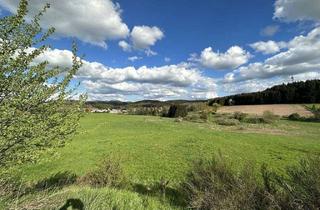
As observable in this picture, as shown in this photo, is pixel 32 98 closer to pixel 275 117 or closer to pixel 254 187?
pixel 254 187

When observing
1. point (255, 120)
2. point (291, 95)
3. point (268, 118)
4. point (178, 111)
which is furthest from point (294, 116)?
point (291, 95)

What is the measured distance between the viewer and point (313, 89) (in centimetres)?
7838

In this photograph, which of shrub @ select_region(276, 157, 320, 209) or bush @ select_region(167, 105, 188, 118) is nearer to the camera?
shrub @ select_region(276, 157, 320, 209)

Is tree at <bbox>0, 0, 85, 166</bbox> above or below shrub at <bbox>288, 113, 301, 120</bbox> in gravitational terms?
above

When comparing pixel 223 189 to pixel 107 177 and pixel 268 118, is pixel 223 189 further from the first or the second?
pixel 268 118

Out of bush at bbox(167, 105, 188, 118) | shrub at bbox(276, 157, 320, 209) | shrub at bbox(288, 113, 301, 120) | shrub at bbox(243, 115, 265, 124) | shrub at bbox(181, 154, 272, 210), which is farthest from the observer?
bush at bbox(167, 105, 188, 118)

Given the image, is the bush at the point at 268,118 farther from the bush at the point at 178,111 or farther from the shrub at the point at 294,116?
the bush at the point at 178,111

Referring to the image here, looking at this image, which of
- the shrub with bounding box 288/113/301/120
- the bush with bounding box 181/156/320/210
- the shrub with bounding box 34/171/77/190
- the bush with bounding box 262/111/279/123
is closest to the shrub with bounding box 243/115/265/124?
the bush with bounding box 262/111/279/123

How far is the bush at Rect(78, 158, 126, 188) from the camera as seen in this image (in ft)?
33.6

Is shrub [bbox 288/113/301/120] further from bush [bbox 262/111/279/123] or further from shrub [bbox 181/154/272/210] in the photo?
shrub [bbox 181/154/272/210]

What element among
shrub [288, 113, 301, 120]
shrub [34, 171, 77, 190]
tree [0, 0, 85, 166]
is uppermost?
tree [0, 0, 85, 166]

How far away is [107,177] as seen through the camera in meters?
10.3

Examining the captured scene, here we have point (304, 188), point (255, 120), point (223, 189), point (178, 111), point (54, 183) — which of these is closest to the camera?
point (304, 188)

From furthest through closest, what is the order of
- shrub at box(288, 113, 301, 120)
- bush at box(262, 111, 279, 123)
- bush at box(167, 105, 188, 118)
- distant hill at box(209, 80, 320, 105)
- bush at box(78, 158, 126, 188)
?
1. distant hill at box(209, 80, 320, 105)
2. bush at box(167, 105, 188, 118)
3. shrub at box(288, 113, 301, 120)
4. bush at box(262, 111, 279, 123)
5. bush at box(78, 158, 126, 188)
